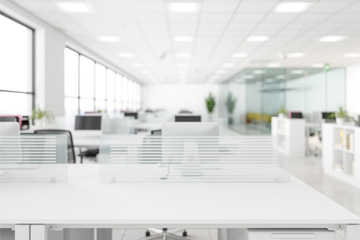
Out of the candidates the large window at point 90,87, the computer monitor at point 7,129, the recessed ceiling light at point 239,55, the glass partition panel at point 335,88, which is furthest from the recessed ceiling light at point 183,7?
the glass partition panel at point 335,88

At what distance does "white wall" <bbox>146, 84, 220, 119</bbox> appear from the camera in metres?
20.5

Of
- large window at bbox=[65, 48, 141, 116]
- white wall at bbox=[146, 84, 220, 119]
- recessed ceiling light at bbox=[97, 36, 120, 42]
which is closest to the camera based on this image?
recessed ceiling light at bbox=[97, 36, 120, 42]

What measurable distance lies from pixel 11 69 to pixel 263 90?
928 centimetres

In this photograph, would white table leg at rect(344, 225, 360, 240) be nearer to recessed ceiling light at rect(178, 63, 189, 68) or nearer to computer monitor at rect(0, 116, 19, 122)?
computer monitor at rect(0, 116, 19, 122)

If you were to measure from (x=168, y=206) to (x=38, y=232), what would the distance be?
62cm

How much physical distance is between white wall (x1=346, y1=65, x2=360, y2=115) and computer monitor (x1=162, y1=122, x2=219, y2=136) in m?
11.6

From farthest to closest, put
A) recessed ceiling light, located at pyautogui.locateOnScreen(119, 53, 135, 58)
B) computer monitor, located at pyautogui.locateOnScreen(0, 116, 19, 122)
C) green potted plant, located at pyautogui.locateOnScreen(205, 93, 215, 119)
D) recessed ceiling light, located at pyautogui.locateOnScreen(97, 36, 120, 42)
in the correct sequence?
green potted plant, located at pyautogui.locateOnScreen(205, 93, 215, 119) → recessed ceiling light, located at pyautogui.locateOnScreen(119, 53, 135, 58) → recessed ceiling light, located at pyautogui.locateOnScreen(97, 36, 120, 42) → computer monitor, located at pyautogui.locateOnScreen(0, 116, 19, 122)

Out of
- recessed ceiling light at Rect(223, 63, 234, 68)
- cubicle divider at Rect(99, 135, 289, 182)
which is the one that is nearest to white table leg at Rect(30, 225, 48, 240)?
cubicle divider at Rect(99, 135, 289, 182)

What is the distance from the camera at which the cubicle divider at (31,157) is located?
7.34 ft

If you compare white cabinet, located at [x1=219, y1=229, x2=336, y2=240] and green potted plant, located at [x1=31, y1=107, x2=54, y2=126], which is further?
green potted plant, located at [x1=31, y1=107, x2=54, y2=126]

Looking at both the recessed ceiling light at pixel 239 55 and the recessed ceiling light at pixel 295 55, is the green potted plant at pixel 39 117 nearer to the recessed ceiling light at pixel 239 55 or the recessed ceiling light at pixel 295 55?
the recessed ceiling light at pixel 239 55

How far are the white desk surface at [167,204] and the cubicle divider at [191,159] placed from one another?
0.31 ft

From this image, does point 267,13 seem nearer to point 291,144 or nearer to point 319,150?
point 291,144

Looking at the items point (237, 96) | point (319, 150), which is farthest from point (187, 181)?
point (237, 96)
